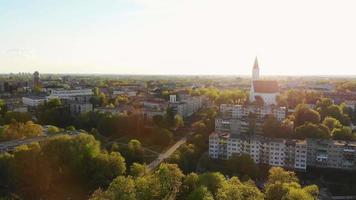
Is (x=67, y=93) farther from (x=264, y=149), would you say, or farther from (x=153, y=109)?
(x=264, y=149)

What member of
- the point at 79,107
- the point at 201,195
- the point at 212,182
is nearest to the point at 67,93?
the point at 79,107

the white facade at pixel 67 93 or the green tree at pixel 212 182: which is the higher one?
the white facade at pixel 67 93

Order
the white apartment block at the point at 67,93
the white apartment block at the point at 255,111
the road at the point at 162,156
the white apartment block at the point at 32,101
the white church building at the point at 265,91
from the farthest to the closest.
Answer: the white apartment block at the point at 67,93, the white apartment block at the point at 32,101, the white church building at the point at 265,91, the white apartment block at the point at 255,111, the road at the point at 162,156

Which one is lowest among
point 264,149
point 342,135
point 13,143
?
point 264,149

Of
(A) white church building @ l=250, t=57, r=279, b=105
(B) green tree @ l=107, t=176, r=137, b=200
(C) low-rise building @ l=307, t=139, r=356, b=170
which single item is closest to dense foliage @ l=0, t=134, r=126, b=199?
(B) green tree @ l=107, t=176, r=137, b=200

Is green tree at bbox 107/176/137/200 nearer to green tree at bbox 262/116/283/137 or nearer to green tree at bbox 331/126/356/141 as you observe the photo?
green tree at bbox 262/116/283/137

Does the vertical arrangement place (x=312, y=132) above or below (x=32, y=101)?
below

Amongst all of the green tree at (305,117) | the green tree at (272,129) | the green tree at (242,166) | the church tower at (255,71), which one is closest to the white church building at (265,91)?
the church tower at (255,71)

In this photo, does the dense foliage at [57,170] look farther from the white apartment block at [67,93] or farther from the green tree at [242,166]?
the white apartment block at [67,93]

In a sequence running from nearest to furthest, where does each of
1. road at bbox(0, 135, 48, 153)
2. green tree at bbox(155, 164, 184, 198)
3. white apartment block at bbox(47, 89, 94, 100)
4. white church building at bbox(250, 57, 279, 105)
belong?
green tree at bbox(155, 164, 184, 198)
road at bbox(0, 135, 48, 153)
white church building at bbox(250, 57, 279, 105)
white apartment block at bbox(47, 89, 94, 100)

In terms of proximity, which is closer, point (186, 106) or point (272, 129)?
point (272, 129)
